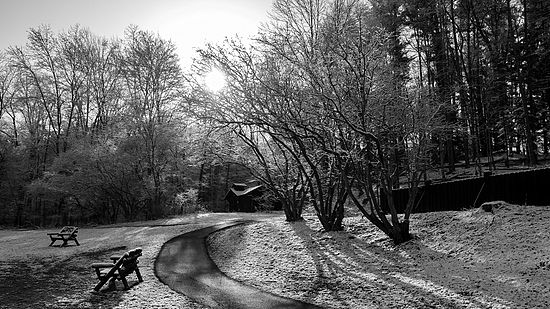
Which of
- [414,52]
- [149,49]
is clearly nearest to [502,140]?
[414,52]

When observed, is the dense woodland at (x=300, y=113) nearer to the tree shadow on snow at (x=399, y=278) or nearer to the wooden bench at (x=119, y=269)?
the tree shadow on snow at (x=399, y=278)

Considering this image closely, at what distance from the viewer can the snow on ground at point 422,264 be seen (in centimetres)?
657

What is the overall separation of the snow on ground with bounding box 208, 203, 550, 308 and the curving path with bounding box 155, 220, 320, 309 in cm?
39

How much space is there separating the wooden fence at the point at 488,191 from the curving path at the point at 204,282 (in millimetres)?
6834

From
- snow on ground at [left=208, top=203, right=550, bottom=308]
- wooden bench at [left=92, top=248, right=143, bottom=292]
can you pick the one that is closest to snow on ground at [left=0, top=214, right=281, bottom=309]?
wooden bench at [left=92, top=248, right=143, bottom=292]

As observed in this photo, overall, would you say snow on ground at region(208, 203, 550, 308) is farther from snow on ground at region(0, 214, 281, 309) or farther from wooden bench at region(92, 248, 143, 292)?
wooden bench at region(92, 248, 143, 292)

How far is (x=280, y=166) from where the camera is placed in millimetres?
18047

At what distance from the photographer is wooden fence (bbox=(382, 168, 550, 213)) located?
982 centimetres

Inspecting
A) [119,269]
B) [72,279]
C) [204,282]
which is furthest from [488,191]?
[72,279]

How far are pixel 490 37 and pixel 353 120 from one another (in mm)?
17710

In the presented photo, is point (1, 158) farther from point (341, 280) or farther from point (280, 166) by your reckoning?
point (341, 280)

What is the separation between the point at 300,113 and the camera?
13.8 metres

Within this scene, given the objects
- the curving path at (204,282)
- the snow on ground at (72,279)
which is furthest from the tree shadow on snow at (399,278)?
the snow on ground at (72,279)

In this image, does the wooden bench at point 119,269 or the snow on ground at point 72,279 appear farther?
the wooden bench at point 119,269
